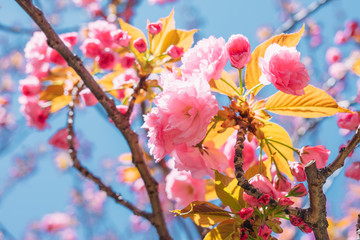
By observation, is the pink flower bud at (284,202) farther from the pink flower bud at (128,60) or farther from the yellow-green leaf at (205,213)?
the pink flower bud at (128,60)

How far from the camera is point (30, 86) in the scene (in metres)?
1.33

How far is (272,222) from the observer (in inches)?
27.9

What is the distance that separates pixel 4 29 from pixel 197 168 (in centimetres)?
119

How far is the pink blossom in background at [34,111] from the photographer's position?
1.40 metres

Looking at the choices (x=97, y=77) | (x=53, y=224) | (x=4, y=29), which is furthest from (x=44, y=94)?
(x=53, y=224)

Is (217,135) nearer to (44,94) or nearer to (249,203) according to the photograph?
(249,203)

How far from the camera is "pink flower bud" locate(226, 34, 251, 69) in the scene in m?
0.75

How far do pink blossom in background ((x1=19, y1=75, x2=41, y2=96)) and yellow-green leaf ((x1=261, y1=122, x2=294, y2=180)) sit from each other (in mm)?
961

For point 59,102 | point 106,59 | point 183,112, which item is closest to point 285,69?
point 183,112

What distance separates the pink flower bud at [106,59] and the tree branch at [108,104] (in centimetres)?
28

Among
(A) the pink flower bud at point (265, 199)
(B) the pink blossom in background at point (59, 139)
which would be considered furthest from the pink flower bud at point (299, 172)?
(B) the pink blossom in background at point (59, 139)

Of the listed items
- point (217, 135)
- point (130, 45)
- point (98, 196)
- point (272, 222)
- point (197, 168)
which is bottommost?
point (272, 222)

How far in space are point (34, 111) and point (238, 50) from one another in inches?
39.8

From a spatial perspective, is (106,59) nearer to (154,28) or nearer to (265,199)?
(154,28)
